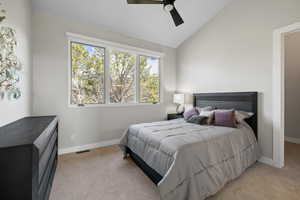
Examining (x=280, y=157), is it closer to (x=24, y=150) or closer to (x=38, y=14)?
(x=24, y=150)

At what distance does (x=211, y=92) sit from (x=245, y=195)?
7.56ft

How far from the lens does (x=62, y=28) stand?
279 cm

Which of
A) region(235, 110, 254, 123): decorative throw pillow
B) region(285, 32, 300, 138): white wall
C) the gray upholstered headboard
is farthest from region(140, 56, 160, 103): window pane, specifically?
region(285, 32, 300, 138): white wall

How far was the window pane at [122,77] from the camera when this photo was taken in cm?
351

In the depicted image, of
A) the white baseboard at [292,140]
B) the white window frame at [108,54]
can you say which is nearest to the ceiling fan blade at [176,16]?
the white window frame at [108,54]

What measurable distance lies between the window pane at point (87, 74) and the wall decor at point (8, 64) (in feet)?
4.23

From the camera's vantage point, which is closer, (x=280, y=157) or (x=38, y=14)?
(x=280, y=157)

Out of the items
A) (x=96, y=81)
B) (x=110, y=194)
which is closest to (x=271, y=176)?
(x=110, y=194)

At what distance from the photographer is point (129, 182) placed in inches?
75.0

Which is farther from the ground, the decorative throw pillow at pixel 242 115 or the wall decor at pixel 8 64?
the wall decor at pixel 8 64

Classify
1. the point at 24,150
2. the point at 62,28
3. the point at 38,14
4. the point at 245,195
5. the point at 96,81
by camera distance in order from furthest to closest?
the point at 96,81 → the point at 62,28 → the point at 38,14 → the point at 245,195 → the point at 24,150

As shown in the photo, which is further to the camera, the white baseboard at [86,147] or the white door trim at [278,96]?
the white baseboard at [86,147]

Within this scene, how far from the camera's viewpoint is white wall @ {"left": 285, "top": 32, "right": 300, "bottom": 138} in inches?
131

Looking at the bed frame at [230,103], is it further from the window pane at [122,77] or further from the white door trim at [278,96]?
the window pane at [122,77]
